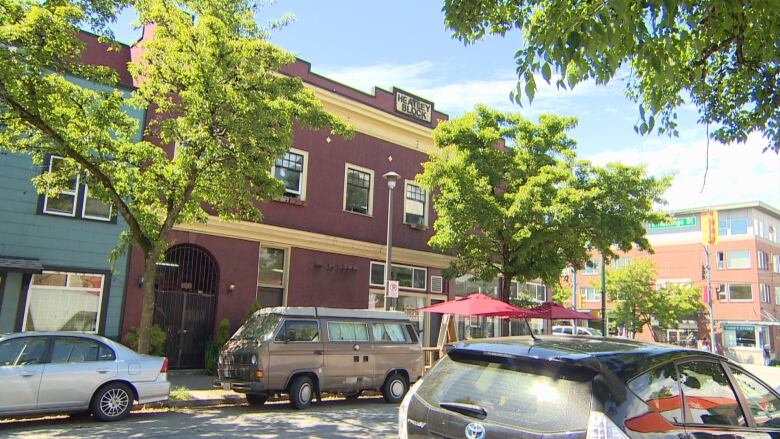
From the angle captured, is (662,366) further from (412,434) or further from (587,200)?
(587,200)

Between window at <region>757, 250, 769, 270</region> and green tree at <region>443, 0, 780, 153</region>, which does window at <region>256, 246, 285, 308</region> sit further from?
window at <region>757, 250, 769, 270</region>

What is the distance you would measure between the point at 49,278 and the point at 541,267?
1392 centimetres

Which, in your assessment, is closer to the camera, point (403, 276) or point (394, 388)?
point (394, 388)

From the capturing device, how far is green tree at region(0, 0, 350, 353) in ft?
37.3

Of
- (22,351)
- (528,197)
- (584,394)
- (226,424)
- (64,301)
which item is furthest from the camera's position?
(528,197)

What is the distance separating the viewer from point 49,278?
14711mm

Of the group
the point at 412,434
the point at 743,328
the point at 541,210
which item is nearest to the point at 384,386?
the point at 541,210

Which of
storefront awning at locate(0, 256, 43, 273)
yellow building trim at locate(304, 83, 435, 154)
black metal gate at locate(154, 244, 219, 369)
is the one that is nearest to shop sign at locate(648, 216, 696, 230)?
yellow building trim at locate(304, 83, 435, 154)

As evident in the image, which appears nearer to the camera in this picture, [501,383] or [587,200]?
[501,383]

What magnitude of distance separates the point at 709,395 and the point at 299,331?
30.3ft

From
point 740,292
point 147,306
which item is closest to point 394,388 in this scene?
point 147,306

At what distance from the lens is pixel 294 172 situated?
19203 millimetres

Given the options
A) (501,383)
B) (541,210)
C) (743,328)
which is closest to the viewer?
(501,383)

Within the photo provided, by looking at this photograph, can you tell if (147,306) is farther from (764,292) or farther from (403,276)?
(764,292)
